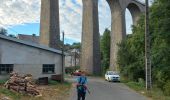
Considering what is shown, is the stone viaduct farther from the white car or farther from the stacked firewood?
the stacked firewood

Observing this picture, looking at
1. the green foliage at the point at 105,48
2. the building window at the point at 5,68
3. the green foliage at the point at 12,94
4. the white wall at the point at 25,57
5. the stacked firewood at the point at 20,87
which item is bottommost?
the green foliage at the point at 12,94

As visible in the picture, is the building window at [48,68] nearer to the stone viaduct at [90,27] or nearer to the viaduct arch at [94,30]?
the stone viaduct at [90,27]

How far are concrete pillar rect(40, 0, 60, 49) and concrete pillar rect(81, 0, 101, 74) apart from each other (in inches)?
403

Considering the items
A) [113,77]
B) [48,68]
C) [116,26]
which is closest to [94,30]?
[116,26]

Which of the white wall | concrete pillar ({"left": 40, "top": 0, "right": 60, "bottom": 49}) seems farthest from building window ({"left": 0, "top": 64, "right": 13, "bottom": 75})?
concrete pillar ({"left": 40, "top": 0, "right": 60, "bottom": 49})

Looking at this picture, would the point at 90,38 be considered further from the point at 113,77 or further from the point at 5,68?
the point at 5,68

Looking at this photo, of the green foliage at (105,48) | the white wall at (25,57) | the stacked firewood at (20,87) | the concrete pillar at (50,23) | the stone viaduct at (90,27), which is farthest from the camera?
the green foliage at (105,48)

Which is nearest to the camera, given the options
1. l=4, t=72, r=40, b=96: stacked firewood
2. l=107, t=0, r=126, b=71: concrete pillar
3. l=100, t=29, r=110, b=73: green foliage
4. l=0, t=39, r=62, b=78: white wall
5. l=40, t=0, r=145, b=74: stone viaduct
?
l=4, t=72, r=40, b=96: stacked firewood

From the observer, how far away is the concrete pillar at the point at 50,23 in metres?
72.1

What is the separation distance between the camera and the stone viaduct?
72.8 m

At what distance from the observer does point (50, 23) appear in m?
72.4

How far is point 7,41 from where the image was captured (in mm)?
41906

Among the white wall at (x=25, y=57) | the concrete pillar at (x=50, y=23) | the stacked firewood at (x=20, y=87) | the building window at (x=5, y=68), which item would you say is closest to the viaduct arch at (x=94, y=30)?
the concrete pillar at (x=50, y=23)

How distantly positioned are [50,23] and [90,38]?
43.6 feet
